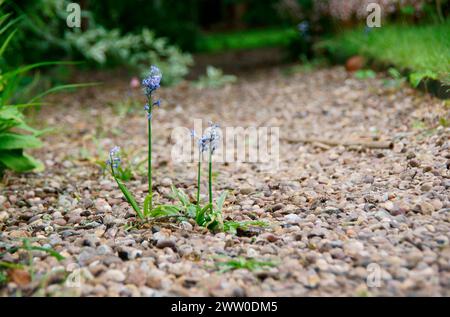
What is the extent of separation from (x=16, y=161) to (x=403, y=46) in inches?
145

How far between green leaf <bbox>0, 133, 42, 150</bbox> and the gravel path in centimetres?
23

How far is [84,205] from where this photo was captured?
2.79 meters

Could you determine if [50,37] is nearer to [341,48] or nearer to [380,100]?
[341,48]

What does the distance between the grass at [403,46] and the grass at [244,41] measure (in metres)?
3.68

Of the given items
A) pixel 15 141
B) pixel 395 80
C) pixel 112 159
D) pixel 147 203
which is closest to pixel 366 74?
pixel 395 80

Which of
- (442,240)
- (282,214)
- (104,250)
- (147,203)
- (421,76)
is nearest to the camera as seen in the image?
(442,240)

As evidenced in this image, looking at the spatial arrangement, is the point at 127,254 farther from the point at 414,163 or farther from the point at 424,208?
the point at 414,163

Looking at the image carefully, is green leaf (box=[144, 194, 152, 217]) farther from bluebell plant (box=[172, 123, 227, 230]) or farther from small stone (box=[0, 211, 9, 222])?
small stone (box=[0, 211, 9, 222])

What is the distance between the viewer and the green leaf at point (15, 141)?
3209 mm

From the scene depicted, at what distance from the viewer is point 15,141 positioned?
3238 millimetres

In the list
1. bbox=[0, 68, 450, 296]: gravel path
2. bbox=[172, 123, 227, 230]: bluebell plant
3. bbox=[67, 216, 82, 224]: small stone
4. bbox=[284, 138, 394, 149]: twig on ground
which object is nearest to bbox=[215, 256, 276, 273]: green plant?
bbox=[0, 68, 450, 296]: gravel path

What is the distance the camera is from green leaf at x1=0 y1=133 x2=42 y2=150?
10.5ft

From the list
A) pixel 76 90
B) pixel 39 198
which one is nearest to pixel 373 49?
pixel 76 90
